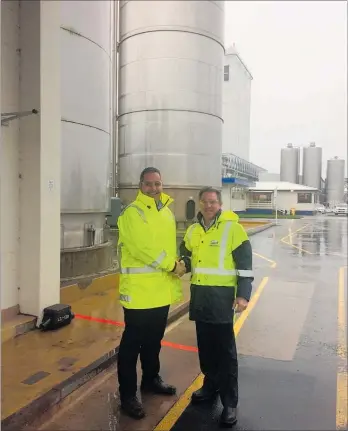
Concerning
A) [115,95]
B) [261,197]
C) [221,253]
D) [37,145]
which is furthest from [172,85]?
[261,197]

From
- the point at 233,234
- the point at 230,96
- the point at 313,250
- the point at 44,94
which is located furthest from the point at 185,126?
the point at 230,96

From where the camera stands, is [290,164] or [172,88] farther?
[290,164]

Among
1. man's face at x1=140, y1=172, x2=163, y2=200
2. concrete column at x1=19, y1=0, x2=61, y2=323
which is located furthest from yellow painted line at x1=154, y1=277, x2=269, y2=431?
concrete column at x1=19, y1=0, x2=61, y2=323

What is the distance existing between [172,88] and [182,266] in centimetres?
1167

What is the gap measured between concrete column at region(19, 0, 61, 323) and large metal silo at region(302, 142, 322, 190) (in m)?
71.0

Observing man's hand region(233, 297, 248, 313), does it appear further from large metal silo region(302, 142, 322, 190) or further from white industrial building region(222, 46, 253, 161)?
large metal silo region(302, 142, 322, 190)

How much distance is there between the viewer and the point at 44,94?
206 inches

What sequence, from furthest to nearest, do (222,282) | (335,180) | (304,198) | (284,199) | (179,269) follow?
(335,180) → (284,199) → (304,198) → (179,269) → (222,282)

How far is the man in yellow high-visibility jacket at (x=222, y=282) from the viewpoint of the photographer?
3.36m

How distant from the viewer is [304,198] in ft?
184

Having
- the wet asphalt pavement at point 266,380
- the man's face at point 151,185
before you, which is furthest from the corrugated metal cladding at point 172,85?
the man's face at point 151,185

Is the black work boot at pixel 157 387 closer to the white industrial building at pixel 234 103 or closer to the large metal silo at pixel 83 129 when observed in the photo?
the large metal silo at pixel 83 129

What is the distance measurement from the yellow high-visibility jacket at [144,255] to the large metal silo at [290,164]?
73.4 m

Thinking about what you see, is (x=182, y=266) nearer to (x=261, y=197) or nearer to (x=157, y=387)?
(x=157, y=387)
